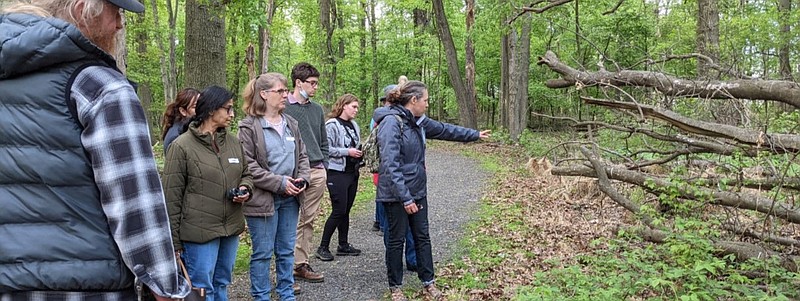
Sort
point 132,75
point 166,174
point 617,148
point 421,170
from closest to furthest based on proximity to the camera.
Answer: point 166,174 → point 421,170 → point 617,148 → point 132,75

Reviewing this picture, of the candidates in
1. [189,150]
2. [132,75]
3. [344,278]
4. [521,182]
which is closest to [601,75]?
[344,278]

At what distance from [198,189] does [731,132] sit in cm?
405

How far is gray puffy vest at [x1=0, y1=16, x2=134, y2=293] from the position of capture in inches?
66.5

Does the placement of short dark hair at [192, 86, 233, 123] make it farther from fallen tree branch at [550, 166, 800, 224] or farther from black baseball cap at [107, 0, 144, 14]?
fallen tree branch at [550, 166, 800, 224]

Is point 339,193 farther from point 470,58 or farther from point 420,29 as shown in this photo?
point 420,29

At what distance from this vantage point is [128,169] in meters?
1.75

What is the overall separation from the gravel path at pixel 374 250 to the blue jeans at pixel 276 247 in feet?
2.18

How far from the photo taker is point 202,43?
7211mm

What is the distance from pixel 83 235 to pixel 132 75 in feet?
70.3

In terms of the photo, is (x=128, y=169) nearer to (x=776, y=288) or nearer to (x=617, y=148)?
(x=776, y=288)

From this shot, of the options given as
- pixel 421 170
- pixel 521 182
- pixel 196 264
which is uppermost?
pixel 421 170

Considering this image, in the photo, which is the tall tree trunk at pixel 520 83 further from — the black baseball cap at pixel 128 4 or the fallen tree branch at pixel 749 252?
the black baseball cap at pixel 128 4

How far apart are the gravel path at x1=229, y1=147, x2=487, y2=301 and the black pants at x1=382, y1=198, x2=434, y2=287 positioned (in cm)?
34

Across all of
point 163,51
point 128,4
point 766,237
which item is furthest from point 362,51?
point 128,4
